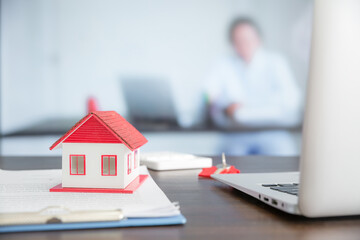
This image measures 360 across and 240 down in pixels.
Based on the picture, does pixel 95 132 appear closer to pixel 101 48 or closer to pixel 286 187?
pixel 286 187

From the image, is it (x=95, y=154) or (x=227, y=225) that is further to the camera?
(x=95, y=154)

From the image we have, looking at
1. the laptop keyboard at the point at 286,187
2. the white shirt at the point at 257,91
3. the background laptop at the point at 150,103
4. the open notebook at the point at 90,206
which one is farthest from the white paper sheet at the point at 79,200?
the white shirt at the point at 257,91

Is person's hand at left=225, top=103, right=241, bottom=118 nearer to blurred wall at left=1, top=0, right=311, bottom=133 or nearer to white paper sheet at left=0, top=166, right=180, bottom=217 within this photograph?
blurred wall at left=1, top=0, right=311, bottom=133

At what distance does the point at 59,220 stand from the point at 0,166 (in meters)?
0.73

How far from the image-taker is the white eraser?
1096 mm

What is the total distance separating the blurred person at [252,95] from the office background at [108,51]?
0.08 m

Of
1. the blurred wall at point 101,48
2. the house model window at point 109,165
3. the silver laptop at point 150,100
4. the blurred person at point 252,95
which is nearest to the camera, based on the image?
the house model window at point 109,165

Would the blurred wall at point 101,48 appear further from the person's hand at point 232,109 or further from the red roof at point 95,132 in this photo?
the red roof at point 95,132

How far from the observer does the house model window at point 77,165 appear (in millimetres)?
750

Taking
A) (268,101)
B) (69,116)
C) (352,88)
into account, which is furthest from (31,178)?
(268,101)

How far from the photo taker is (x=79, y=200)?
2.10 ft

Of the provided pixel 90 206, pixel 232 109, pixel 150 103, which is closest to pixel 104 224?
pixel 90 206

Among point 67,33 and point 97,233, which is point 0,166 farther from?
point 67,33

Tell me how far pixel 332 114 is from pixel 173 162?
64 centimetres
